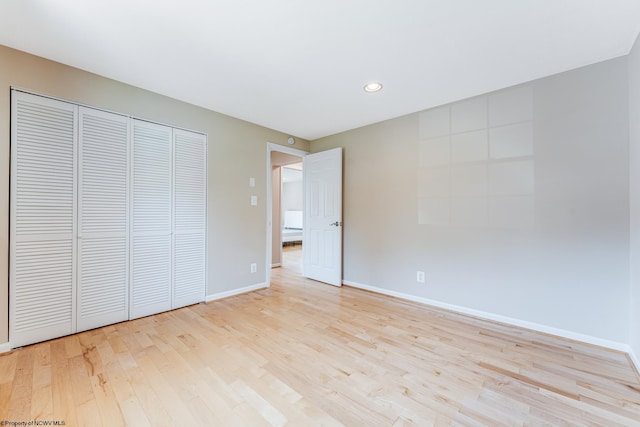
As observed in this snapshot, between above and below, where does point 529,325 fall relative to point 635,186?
Result: below

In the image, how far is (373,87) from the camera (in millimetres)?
2541

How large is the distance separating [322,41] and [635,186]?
256 cm

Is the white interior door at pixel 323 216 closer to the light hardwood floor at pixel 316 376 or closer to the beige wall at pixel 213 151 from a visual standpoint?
the beige wall at pixel 213 151

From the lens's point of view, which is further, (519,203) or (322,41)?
(519,203)

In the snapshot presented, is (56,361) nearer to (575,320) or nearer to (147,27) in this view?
(147,27)

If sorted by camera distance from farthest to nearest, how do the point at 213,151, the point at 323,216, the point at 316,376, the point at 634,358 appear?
the point at 323,216, the point at 213,151, the point at 634,358, the point at 316,376

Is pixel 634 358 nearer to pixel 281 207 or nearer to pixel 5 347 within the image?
pixel 5 347

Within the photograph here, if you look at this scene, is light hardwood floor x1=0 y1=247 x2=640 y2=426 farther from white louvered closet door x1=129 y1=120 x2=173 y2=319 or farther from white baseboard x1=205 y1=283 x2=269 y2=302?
white baseboard x1=205 y1=283 x2=269 y2=302

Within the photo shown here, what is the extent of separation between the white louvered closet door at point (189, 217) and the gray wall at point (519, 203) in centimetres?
227

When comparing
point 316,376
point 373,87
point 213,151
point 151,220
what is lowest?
point 316,376

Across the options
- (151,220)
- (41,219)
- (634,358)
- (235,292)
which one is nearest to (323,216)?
(235,292)

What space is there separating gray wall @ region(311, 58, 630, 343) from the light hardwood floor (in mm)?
393

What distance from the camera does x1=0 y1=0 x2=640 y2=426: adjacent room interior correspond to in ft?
5.17

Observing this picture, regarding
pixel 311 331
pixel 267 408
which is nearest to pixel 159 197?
pixel 311 331
